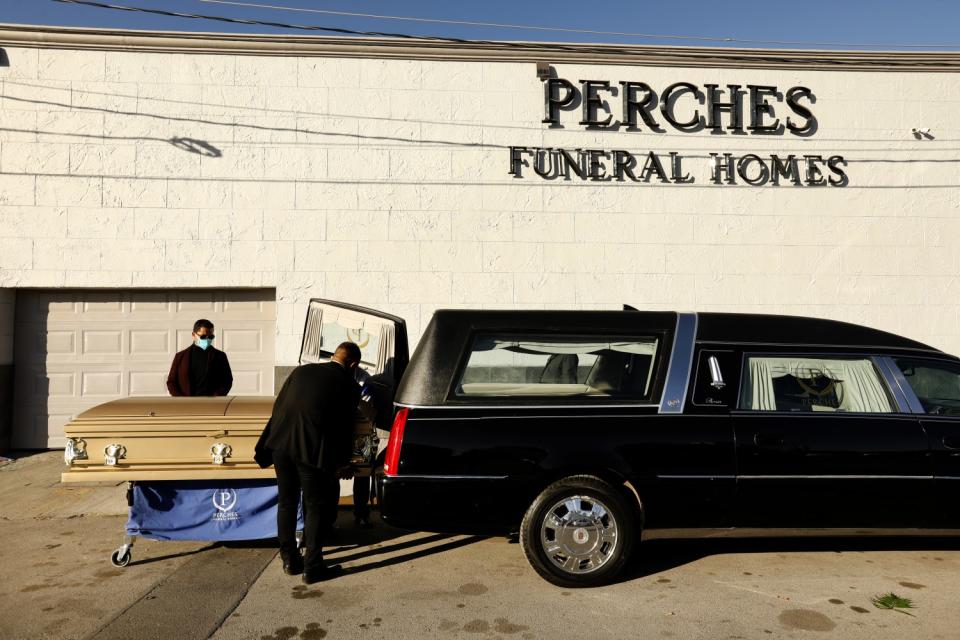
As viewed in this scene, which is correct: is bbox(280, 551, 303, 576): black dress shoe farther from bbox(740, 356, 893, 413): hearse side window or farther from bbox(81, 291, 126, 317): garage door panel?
bbox(81, 291, 126, 317): garage door panel

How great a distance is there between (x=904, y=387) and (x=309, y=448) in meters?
3.97

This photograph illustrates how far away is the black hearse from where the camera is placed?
428 centimetres

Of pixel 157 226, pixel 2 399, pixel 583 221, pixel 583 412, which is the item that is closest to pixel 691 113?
pixel 583 221

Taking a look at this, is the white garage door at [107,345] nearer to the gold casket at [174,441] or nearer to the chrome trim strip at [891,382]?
the gold casket at [174,441]

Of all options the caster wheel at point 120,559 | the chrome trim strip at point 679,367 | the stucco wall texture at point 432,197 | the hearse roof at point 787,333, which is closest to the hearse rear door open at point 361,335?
the caster wheel at point 120,559

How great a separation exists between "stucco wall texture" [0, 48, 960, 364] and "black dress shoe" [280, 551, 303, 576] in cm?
470

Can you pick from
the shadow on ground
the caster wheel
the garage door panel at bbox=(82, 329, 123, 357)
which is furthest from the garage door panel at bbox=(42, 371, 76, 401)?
the shadow on ground

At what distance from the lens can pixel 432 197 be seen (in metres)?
9.16

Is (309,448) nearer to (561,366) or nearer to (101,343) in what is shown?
(561,366)

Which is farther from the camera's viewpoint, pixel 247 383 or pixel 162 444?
pixel 247 383

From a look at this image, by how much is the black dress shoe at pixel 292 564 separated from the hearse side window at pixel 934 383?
168 inches

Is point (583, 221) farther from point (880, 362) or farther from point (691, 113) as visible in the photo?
point (880, 362)

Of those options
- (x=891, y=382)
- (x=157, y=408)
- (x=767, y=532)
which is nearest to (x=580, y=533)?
(x=767, y=532)

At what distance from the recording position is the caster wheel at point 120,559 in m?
4.75
